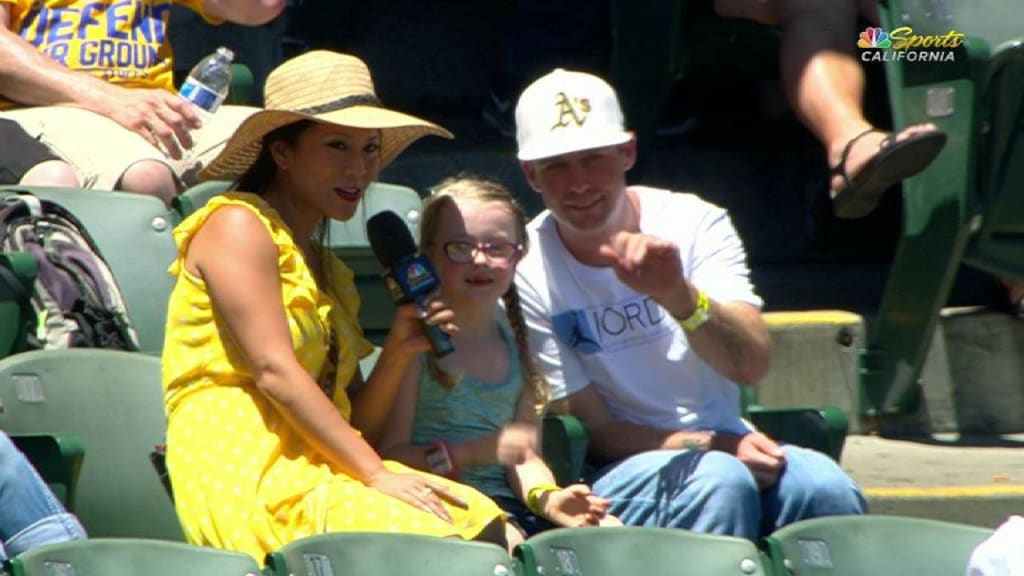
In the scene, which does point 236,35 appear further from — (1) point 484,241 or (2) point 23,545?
(2) point 23,545

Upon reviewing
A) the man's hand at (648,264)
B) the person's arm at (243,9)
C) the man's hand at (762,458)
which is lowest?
the man's hand at (762,458)

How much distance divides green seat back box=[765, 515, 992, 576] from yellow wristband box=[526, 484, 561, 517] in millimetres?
503

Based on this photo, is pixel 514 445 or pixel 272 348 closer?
pixel 272 348

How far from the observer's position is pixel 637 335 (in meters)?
4.34

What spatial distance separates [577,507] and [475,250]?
0.54 m

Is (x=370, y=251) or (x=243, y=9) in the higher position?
(x=243, y=9)

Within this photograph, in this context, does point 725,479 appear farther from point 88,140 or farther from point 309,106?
point 88,140

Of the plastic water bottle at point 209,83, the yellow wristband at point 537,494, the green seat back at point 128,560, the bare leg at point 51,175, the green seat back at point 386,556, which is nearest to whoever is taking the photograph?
the green seat back at point 128,560

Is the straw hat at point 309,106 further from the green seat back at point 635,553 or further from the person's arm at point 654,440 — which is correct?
the green seat back at point 635,553

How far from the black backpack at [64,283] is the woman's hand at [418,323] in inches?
26.7

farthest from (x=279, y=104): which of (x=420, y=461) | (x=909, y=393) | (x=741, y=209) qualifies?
(x=741, y=209)

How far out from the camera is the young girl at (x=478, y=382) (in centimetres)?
410

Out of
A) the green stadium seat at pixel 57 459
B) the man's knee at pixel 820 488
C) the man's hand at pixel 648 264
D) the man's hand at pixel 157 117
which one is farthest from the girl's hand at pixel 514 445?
the man's hand at pixel 157 117

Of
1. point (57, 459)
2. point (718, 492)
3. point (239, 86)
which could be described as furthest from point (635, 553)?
point (239, 86)
